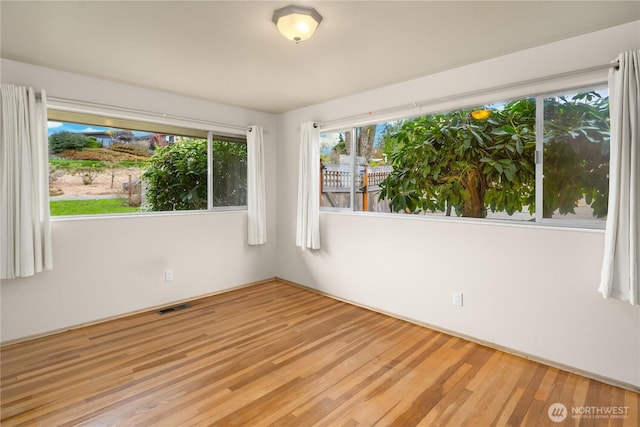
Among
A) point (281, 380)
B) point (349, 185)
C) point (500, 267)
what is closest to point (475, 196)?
point (500, 267)

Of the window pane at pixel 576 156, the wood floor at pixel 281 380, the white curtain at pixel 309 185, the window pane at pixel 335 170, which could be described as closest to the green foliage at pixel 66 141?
the wood floor at pixel 281 380

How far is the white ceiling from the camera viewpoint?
2018 mm

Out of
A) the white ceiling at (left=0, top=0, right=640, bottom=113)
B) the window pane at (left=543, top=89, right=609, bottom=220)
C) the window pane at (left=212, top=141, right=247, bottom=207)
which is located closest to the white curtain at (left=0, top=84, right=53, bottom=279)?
the white ceiling at (left=0, top=0, right=640, bottom=113)

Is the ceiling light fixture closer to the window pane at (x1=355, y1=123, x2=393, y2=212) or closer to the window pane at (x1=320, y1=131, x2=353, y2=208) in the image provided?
the window pane at (x1=355, y1=123, x2=393, y2=212)

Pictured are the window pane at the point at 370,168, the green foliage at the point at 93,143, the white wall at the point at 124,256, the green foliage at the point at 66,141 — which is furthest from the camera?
the window pane at the point at 370,168

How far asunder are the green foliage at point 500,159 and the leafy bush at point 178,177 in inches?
89.4

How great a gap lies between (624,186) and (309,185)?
294 cm

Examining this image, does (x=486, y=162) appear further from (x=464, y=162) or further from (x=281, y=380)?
(x=281, y=380)

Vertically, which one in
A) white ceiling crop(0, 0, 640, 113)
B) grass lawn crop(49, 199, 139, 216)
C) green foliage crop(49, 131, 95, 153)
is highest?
white ceiling crop(0, 0, 640, 113)

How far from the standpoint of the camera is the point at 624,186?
210cm

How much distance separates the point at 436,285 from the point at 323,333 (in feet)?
3.79

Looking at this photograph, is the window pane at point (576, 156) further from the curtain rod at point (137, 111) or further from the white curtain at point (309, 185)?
the curtain rod at point (137, 111)

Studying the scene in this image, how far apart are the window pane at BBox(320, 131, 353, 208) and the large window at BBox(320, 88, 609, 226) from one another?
1cm

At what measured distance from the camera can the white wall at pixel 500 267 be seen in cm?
231
